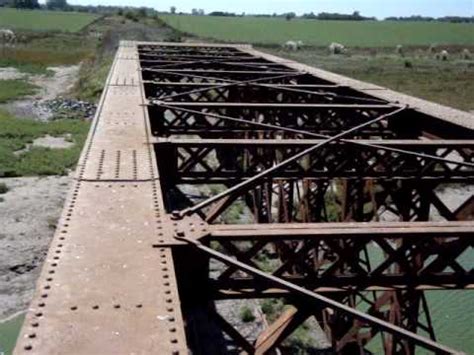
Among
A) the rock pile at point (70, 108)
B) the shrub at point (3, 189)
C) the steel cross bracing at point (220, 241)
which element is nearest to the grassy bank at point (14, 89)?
the rock pile at point (70, 108)

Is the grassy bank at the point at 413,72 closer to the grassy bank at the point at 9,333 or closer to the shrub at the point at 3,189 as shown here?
the shrub at the point at 3,189

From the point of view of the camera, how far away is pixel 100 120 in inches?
389

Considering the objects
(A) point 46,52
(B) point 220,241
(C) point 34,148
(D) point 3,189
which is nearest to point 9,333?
(B) point 220,241

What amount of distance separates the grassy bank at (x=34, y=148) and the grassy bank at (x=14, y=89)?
27.0 ft

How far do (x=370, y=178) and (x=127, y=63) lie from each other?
12.0m

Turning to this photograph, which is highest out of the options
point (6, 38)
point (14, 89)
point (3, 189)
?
point (6, 38)

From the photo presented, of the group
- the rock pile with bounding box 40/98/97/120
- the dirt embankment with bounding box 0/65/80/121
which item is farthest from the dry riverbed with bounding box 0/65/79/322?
the dirt embankment with bounding box 0/65/80/121

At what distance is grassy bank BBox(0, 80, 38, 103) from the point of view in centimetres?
4100

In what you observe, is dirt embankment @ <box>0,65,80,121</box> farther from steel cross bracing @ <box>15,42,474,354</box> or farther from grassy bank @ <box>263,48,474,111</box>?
grassy bank @ <box>263,48,474,111</box>

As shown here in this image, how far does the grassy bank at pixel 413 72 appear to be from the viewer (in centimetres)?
5103

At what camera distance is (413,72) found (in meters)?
68.3

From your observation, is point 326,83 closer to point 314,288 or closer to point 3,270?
point 3,270

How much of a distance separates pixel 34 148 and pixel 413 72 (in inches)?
2031

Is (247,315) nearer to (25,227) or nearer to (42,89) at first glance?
(25,227)
